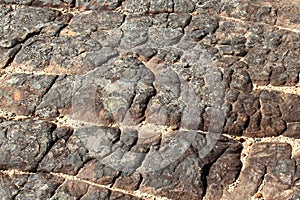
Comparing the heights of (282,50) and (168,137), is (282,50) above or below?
above

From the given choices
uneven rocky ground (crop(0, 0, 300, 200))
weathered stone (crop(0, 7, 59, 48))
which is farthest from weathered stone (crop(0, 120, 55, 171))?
weathered stone (crop(0, 7, 59, 48))

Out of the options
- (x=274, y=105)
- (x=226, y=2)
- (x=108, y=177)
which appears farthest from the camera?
(x=226, y=2)

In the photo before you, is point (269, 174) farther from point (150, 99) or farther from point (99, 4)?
point (99, 4)

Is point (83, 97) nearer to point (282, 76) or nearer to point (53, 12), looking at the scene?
point (53, 12)

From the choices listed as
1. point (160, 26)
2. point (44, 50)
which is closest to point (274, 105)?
point (160, 26)

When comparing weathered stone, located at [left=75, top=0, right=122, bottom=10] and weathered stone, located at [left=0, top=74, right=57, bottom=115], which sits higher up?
weathered stone, located at [left=75, top=0, right=122, bottom=10]

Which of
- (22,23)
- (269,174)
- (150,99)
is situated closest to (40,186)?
(150,99)

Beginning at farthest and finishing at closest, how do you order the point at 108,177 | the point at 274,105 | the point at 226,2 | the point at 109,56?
the point at 226,2
the point at 109,56
the point at 274,105
the point at 108,177

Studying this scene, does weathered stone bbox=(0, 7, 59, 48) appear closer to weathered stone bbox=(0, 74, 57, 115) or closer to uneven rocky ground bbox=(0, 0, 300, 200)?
uneven rocky ground bbox=(0, 0, 300, 200)
